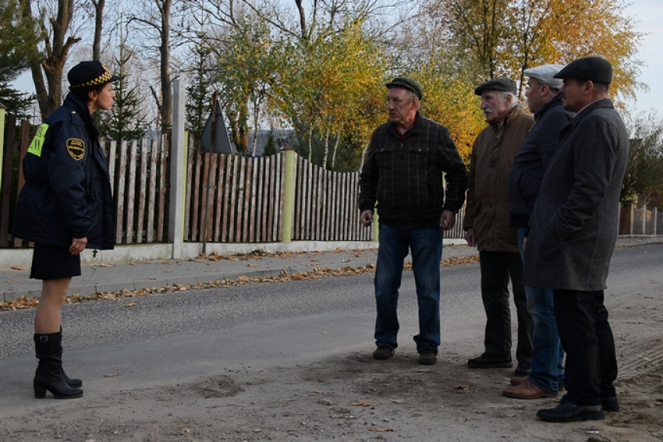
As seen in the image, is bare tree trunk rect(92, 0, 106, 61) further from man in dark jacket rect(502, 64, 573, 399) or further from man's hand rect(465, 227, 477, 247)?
man in dark jacket rect(502, 64, 573, 399)

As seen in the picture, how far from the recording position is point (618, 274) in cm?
1480

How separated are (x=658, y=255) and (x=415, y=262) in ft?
55.5

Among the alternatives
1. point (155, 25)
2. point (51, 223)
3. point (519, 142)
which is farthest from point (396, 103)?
point (155, 25)

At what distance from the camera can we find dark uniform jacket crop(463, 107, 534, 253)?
5.75 metres

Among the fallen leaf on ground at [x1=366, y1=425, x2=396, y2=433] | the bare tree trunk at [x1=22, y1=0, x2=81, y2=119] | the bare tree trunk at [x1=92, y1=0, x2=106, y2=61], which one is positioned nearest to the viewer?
the fallen leaf on ground at [x1=366, y1=425, x2=396, y2=433]

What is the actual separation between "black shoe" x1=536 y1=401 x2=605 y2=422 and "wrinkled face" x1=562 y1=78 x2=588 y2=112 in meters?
1.66

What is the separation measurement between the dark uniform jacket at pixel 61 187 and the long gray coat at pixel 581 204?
2617 mm

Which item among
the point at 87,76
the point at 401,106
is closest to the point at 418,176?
the point at 401,106

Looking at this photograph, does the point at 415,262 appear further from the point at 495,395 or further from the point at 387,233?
the point at 495,395

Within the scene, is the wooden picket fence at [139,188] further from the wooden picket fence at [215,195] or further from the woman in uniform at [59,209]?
the woman in uniform at [59,209]

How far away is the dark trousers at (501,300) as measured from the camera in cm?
583

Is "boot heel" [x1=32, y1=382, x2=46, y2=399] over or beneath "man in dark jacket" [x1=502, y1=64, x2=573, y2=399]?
beneath

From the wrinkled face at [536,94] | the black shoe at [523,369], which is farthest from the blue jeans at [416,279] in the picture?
the wrinkled face at [536,94]

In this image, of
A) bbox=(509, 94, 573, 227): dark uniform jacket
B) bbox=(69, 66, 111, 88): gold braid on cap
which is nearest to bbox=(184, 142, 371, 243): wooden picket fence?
bbox=(69, 66, 111, 88): gold braid on cap
